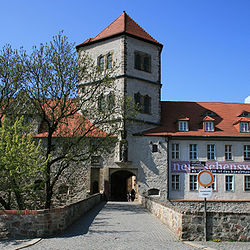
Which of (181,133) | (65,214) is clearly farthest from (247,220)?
(181,133)

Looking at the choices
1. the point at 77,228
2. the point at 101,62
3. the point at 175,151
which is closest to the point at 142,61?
the point at 101,62

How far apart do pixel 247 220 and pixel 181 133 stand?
18415 mm

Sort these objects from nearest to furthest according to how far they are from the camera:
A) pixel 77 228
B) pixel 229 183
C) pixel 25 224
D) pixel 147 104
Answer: pixel 25 224 < pixel 77 228 < pixel 229 183 < pixel 147 104

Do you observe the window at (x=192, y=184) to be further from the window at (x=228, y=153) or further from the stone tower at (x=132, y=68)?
the stone tower at (x=132, y=68)

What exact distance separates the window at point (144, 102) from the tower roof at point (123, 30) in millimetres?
5162

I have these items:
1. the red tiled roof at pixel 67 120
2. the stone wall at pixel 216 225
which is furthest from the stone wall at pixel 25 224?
the red tiled roof at pixel 67 120

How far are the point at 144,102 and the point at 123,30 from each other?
6454 millimetres

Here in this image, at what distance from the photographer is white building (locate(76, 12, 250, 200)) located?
88.4 ft

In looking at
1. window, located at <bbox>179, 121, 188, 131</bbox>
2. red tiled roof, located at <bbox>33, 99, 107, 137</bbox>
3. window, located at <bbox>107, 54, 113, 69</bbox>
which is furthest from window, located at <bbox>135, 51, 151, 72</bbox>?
red tiled roof, located at <bbox>33, 99, 107, 137</bbox>

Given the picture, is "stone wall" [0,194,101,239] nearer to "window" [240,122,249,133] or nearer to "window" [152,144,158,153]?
"window" [152,144,158,153]

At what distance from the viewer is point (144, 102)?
95.2ft

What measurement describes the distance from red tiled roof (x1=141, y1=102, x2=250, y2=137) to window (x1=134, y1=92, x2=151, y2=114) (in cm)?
181

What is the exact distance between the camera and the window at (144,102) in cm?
2848

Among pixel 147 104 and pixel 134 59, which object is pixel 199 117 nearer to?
pixel 147 104
